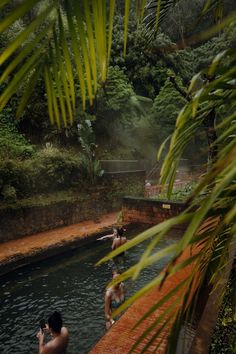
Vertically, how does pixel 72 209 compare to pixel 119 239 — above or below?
above

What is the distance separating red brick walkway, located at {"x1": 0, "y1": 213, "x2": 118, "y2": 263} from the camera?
984 cm

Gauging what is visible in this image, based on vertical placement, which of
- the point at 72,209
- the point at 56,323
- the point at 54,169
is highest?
the point at 54,169

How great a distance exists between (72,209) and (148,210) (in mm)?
3245

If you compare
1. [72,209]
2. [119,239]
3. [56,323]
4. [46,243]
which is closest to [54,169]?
[72,209]

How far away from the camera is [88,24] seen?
70cm

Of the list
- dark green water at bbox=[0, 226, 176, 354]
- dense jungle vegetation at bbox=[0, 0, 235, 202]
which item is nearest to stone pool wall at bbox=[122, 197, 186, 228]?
dark green water at bbox=[0, 226, 176, 354]

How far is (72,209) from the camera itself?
1363cm

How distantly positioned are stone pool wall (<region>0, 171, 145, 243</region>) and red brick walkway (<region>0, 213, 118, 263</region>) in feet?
1.08

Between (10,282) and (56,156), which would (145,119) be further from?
(10,282)

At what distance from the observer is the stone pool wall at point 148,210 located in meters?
11.7

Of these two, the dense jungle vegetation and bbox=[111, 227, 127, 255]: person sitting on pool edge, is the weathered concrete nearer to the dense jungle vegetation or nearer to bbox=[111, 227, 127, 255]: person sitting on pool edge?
the dense jungle vegetation

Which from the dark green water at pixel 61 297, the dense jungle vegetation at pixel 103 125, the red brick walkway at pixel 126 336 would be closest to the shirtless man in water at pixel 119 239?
the dark green water at pixel 61 297

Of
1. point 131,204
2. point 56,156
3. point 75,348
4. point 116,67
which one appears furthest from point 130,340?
point 116,67

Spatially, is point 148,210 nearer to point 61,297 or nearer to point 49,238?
point 49,238
